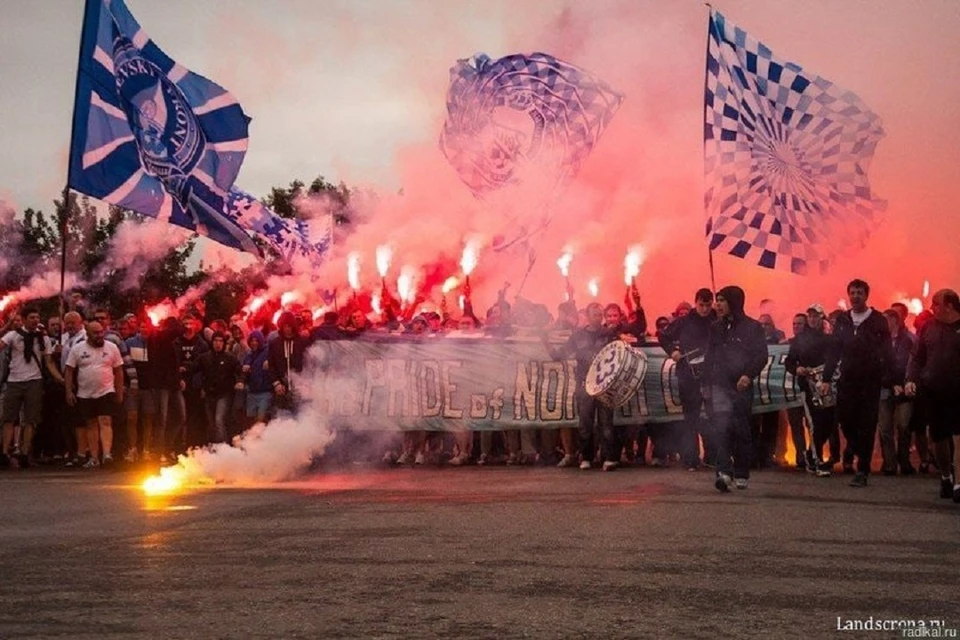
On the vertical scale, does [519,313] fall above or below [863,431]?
above

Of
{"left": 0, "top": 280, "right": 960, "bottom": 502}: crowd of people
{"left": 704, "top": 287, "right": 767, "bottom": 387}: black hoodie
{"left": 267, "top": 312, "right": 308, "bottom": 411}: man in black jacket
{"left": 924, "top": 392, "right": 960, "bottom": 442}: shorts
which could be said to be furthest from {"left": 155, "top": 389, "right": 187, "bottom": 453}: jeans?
{"left": 924, "top": 392, "right": 960, "bottom": 442}: shorts

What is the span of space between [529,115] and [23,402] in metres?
7.56

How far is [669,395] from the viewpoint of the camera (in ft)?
55.6

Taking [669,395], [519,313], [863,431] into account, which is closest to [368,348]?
[519,313]

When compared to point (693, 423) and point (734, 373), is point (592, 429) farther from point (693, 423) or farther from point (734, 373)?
point (734, 373)

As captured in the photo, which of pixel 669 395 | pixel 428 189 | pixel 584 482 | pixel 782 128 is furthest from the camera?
pixel 428 189

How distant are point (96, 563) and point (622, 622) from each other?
→ 3.16m

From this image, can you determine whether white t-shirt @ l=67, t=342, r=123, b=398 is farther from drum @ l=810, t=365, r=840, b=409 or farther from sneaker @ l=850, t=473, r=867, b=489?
sneaker @ l=850, t=473, r=867, b=489

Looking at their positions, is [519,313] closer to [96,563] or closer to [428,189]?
[428,189]

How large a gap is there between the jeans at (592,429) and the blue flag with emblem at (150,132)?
4.90 metres

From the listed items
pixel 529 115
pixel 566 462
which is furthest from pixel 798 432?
pixel 529 115

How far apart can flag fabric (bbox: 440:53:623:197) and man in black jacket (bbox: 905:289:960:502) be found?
800 centimetres

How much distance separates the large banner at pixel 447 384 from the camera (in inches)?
680

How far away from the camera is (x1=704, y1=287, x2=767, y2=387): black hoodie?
12656 mm
